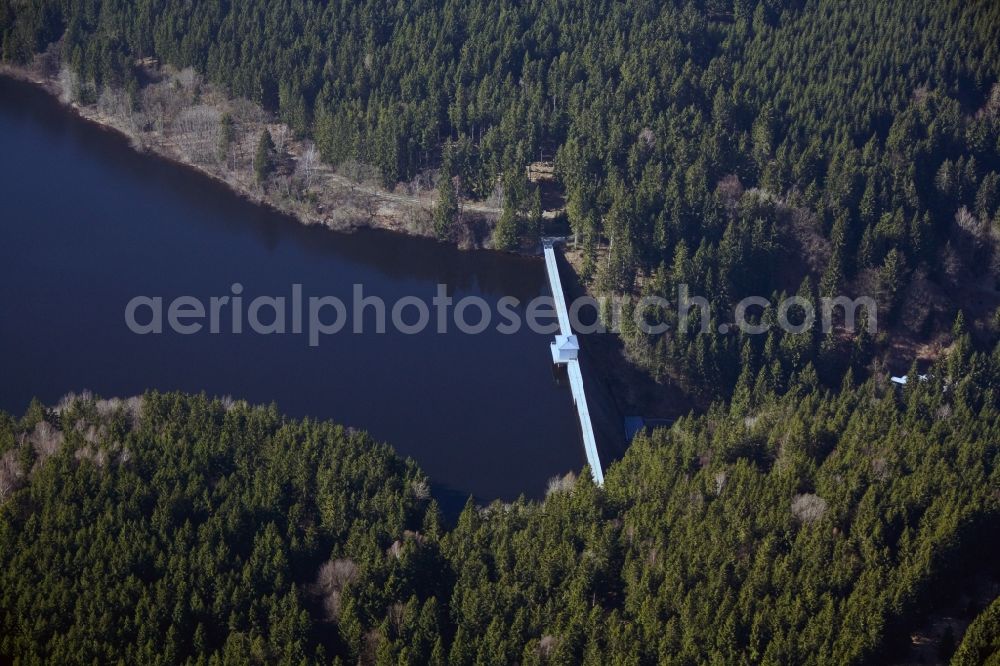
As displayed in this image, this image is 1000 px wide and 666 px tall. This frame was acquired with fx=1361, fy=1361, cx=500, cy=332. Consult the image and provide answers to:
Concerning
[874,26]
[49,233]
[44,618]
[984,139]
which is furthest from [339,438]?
[874,26]

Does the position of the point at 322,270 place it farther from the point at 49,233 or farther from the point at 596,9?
the point at 596,9
